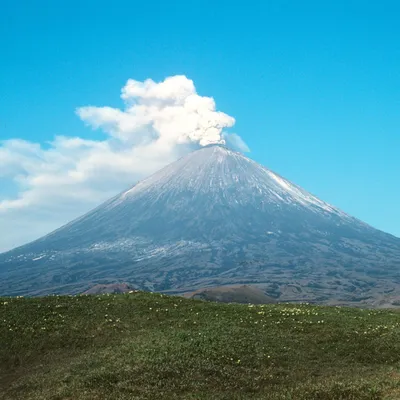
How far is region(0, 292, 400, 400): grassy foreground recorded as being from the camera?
2489cm

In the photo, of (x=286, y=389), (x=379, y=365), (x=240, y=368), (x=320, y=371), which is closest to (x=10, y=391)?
(x=240, y=368)

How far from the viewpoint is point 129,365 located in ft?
90.8

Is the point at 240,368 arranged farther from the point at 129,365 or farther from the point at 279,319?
the point at 279,319

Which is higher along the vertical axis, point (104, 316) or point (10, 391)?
point (104, 316)

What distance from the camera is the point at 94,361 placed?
95.0 feet

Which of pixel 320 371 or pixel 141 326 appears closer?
pixel 320 371

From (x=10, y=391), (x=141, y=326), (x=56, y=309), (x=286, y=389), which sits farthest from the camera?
(x=56, y=309)

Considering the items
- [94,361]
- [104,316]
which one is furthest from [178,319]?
[94,361]

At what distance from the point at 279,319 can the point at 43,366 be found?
661 inches

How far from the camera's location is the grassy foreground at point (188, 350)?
980 inches

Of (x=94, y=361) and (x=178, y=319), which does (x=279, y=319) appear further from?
(x=94, y=361)

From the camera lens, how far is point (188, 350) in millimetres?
29750

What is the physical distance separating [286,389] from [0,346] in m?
18.8

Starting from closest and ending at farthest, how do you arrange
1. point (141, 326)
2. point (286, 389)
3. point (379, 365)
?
1. point (286, 389)
2. point (379, 365)
3. point (141, 326)
